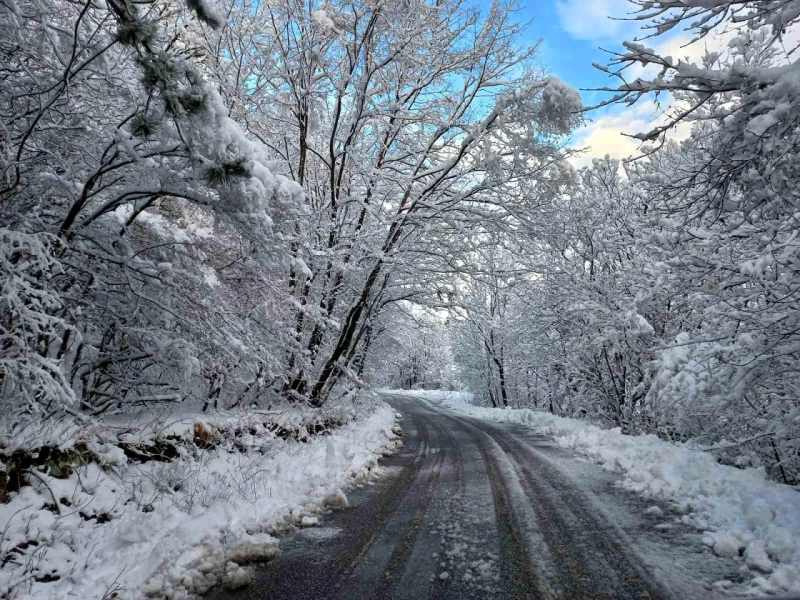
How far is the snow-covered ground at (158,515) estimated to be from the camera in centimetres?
338

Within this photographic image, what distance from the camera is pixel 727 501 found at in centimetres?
527

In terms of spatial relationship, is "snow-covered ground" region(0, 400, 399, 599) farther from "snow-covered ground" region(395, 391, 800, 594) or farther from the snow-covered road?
"snow-covered ground" region(395, 391, 800, 594)

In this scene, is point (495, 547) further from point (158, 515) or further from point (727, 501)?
point (158, 515)

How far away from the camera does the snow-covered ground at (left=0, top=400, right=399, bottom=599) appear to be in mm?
3383

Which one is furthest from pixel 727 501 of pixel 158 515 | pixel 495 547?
pixel 158 515

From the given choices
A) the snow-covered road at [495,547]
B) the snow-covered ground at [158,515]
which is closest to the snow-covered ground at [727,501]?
the snow-covered road at [495,547]

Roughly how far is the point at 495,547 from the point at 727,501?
3.19 meters

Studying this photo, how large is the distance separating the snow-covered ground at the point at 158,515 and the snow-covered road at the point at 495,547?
0.43 m

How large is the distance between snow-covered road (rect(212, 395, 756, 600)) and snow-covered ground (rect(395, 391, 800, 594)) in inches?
10.2

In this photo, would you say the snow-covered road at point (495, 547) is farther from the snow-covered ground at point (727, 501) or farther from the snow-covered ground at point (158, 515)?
the snow-covered ground at point (158, 515)

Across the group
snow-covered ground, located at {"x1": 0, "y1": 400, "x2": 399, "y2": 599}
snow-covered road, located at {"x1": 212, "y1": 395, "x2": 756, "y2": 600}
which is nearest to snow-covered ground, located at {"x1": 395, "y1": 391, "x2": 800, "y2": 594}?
snow-covered road, located at {"x1": 212, "y1": 395, "x2": 756, "y2": 600}

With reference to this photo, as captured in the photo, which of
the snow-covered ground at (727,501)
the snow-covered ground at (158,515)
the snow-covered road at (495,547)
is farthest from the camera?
the snow-covered ground at (727,501)

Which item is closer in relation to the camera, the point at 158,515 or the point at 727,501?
the point at 158,515

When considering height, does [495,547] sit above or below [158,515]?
above
